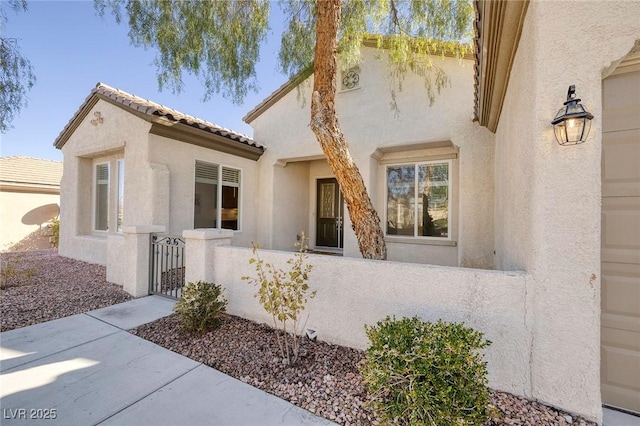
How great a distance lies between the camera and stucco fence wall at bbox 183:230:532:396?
284 cm

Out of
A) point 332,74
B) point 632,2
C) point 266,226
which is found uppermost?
point 332,74

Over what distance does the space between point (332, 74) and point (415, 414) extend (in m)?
5.09

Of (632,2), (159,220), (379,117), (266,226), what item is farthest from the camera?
(266,226)

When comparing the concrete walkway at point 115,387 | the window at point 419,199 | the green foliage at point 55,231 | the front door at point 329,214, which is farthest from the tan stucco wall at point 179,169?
the green foliage at point 55,231

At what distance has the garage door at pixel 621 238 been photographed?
103 inches

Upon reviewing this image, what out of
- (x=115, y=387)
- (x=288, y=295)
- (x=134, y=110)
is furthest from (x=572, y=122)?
(x=134, y=110)

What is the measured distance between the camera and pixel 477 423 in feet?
7.44

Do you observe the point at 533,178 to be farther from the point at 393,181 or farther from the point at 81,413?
the point at 393,181

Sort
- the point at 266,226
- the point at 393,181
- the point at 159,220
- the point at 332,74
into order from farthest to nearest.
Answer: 1. the point at 266,226
2. the point at 393,181
3. the point at 159,220
4. the point at 332,74

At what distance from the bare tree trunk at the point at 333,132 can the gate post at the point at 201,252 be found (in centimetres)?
253

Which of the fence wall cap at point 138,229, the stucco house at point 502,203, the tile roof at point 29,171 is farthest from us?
the tile roof at point 29,171

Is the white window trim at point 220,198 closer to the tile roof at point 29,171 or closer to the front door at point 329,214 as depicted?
the front door at point 329,214

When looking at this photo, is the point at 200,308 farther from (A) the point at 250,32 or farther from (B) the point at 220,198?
(A) the point at 250,32

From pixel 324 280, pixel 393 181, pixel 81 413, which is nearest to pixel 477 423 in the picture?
pixel 324 280
